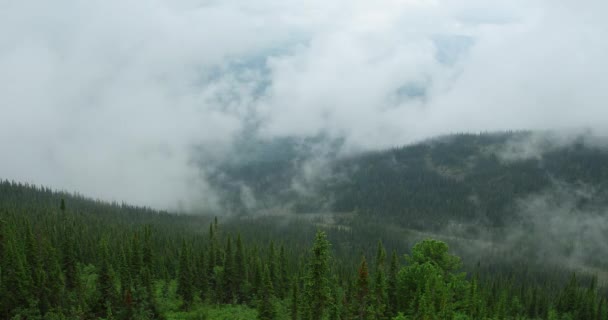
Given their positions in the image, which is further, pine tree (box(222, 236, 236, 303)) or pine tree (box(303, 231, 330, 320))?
pine tree (box(222, 236, 236, 303))

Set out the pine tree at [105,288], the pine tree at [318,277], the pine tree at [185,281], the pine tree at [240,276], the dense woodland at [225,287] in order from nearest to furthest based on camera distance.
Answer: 1. the pine tree at [318,277]
2. the dense woodland at [225,287]
3. the pine tree at [105,288]
4. the pine tree at [185,281]
5. the pine tree at [240,276]

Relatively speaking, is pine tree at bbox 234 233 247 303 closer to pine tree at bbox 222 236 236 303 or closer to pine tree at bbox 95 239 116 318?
pine tree at bbox 222 236 236 303

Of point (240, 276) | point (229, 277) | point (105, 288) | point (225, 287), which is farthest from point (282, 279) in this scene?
point (105, 288)

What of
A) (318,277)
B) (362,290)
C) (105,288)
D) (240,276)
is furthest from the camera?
(240,276)

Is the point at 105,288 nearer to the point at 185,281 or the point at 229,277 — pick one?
the point at 185,281

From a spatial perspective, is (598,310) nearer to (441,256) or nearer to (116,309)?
(441,256)

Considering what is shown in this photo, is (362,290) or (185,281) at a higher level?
(362,290)

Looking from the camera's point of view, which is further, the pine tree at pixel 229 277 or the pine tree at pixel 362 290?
the pine tree at pixel 229 277

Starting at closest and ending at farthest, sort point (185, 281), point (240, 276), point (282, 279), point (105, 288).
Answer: point (105, 288), point (185, 281), point (240, 276), point (282, 279)

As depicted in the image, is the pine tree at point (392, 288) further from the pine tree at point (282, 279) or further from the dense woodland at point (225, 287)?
the pine tree at point (282, 279)

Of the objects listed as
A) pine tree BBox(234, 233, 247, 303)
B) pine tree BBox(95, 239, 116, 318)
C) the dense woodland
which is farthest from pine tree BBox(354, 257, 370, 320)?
pine tree BBox(234, 233, 247, 303)

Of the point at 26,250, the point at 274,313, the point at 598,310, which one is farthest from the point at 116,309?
the point at 598,310

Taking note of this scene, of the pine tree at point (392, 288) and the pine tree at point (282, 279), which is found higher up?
the pine tree at point (392, 288)

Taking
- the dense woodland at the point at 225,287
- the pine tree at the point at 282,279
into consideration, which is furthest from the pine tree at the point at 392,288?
the pine tree at the point at 282,279
